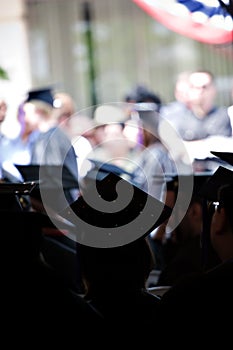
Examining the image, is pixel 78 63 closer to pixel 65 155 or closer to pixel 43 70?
pixel 43 70

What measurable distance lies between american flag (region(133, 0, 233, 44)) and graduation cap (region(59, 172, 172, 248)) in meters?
1.94

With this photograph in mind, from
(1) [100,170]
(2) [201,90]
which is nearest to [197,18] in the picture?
(1) [100,170]

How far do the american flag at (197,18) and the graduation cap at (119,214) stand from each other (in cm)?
194

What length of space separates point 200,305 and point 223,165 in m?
1.32

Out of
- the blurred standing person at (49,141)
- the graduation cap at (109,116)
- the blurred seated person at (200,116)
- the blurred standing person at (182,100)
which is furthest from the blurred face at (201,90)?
the blurred standing person at (49,141)

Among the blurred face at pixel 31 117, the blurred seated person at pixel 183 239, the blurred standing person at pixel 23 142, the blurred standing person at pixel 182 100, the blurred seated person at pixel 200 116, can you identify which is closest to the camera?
the blurred seated person at pixel 183 239

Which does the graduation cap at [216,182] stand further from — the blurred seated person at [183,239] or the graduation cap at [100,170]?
the graduation cap at [100,170]

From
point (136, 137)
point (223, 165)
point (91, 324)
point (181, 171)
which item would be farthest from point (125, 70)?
point (91, 324)

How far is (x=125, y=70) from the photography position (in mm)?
13312

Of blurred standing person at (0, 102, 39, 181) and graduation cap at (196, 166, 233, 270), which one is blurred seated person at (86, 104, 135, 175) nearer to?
blurred standing person at (0, 102, 39, 181)

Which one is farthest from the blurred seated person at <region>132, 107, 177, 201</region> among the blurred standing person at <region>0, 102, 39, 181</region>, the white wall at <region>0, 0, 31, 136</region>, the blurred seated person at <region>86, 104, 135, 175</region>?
the white wall at <region>0, 0, 31, 136</region>

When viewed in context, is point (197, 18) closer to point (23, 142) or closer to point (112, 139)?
point (112, 139)

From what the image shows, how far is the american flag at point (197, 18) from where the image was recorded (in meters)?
5.32

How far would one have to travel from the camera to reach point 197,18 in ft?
18.5
